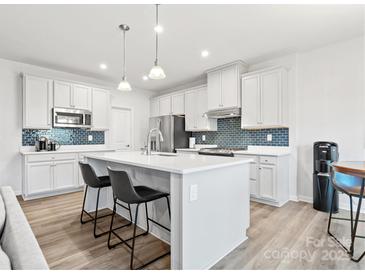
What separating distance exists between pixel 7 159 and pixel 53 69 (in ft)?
6.57

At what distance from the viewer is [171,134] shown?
16.2 feet

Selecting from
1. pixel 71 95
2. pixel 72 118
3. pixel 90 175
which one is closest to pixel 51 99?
pixel 71 95

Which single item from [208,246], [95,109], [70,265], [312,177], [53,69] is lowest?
[70,265]

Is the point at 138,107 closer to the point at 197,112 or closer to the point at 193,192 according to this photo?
the point at 197,112

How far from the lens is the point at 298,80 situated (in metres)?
3.52

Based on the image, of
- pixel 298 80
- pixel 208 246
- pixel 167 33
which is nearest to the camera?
pixel 208 246

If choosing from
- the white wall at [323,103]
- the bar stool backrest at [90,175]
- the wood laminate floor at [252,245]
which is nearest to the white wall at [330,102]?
the white wall at [323,103]

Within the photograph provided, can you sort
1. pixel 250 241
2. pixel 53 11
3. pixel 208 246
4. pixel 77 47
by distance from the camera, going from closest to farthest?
pixel 208 246
pixel 250 241
pixel 53 11
pixel 77 47

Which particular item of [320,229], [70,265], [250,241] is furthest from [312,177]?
[70,265]

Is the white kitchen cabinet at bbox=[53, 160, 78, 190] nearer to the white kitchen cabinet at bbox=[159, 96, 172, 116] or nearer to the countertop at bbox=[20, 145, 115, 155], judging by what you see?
the countertop at bbox=[20, 145, 115, 155]

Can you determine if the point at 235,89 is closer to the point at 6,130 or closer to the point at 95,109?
the point at 95,109

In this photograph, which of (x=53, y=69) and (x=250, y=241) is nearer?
(x=250, y=241)

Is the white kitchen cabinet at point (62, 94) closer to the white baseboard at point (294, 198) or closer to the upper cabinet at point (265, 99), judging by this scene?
the upper cabinet at point (265, 99)

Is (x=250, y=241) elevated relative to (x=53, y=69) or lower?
lower
